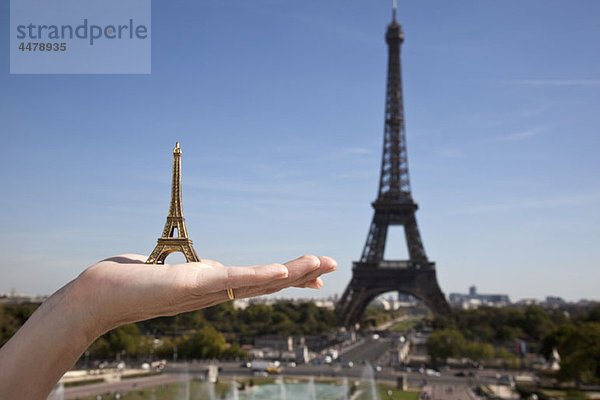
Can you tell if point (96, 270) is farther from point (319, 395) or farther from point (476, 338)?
point (476, 338)

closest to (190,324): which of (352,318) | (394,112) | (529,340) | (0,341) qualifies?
(352,318)

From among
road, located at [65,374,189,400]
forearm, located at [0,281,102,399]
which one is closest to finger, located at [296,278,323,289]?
forearm, located at [0,281,102,399]

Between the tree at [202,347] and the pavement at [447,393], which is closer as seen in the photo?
the pavement at [447,393]

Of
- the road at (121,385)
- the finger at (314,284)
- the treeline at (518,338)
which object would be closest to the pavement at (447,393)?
the treeline at (518,338)

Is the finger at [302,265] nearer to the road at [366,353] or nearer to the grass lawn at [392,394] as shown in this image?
the grass lawn at [392,394]

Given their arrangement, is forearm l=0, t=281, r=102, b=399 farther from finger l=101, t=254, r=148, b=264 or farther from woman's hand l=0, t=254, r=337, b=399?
finger l=101, t=254, r=148, b=264

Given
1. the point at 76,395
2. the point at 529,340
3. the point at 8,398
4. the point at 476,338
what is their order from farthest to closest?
1. the point at 529,340
2. the point at 476,338
3. the point at 76,395
4. the point at 8,398

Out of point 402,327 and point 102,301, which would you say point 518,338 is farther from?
point 102,301
